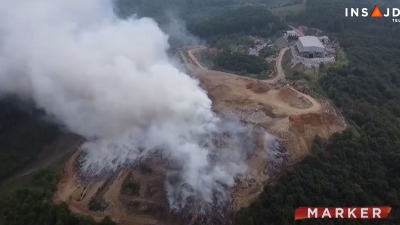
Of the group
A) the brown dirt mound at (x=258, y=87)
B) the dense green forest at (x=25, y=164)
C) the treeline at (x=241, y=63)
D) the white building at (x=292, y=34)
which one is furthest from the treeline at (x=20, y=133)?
the white building at (x=292, y=34)

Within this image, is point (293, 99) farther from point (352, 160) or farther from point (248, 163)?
point (248, 163)

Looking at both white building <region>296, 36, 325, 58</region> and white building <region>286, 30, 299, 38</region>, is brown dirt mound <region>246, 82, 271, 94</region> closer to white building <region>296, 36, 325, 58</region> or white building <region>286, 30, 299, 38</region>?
white building <region>296, 36, 325, 58</region>

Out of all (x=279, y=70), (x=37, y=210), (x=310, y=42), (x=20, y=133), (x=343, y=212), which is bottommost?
(x=343, y=212)

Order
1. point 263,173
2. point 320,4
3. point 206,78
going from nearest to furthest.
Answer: point 263,173 → point 206,78 → point 320,4

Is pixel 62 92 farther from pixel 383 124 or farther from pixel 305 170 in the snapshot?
pixel 383 124

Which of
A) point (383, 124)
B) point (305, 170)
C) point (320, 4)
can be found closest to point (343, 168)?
point (305, 170)

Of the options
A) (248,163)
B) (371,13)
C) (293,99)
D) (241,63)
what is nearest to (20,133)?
(248,163)

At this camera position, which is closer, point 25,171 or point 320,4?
point 25,171

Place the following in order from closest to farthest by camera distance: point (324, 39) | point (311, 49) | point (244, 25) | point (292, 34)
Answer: point (311, 49) < point (324, 39) < point (292, 34) < point (244, 25)
